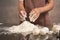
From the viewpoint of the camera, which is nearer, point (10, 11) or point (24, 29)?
point (24, 29)

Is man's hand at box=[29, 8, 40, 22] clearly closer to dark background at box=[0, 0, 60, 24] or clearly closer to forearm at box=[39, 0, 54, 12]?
forearm at box=[39, 0, 54, 12]

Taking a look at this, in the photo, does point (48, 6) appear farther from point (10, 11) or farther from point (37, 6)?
point (10, 11)

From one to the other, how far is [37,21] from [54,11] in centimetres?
11

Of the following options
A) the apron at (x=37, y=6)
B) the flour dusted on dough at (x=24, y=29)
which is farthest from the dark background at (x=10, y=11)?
the flour dusted on dough at (x=24, y=29)

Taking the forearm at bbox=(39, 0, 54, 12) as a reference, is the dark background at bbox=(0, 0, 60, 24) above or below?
below

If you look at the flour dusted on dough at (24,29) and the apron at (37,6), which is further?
the apron at (37,6)

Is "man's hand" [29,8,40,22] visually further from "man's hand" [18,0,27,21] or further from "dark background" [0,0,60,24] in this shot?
"dark background" [0,0,60,24]

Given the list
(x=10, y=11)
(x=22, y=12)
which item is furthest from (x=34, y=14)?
(x=10, y=11)

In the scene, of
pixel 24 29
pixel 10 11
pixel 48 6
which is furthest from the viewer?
pixel 10 11

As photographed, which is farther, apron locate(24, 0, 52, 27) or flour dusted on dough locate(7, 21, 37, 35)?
apron locate(24, 0, 52, 27)

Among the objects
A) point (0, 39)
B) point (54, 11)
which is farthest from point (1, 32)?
point (54, 11)

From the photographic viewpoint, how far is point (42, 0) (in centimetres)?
82

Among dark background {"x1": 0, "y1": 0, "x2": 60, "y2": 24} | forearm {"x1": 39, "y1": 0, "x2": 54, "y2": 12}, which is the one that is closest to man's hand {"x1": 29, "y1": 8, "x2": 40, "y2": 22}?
forearm {"x1": 39, "y1": 0, "x2": 54, "y2": 12}

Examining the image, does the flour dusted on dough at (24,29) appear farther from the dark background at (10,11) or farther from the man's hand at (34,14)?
the dark background at (10,11)
